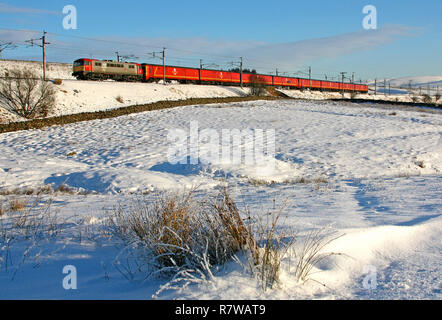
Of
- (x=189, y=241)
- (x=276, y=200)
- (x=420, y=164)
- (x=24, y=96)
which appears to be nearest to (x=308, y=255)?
(x=189, y=241)

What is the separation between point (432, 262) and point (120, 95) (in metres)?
35.2

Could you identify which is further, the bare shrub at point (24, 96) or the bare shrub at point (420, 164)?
the bare shrub at point (24, 96)

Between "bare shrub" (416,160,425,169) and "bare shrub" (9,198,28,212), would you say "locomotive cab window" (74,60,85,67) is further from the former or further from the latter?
"bare shrub" (9,198,28,212)

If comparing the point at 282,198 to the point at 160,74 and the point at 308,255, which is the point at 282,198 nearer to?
the point at 308,255

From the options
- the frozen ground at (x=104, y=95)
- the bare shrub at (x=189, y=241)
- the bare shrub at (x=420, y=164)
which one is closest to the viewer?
the bare shrub at (x=189, y=241)

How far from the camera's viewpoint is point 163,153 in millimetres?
13789

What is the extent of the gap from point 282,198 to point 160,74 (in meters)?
43.2

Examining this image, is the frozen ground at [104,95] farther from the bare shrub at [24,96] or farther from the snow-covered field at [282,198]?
the snow-covered field at [282,198]

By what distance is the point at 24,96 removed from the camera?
2644 cm

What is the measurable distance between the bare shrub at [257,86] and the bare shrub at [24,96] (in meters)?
31.9

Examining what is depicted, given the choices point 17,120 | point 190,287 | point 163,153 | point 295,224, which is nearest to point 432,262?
point 295,224

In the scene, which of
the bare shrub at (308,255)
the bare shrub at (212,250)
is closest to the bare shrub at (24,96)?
the bare shrub at (212,250)

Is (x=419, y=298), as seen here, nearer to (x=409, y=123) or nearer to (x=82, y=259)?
(x=82, y=259)

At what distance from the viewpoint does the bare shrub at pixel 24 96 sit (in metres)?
25.4
